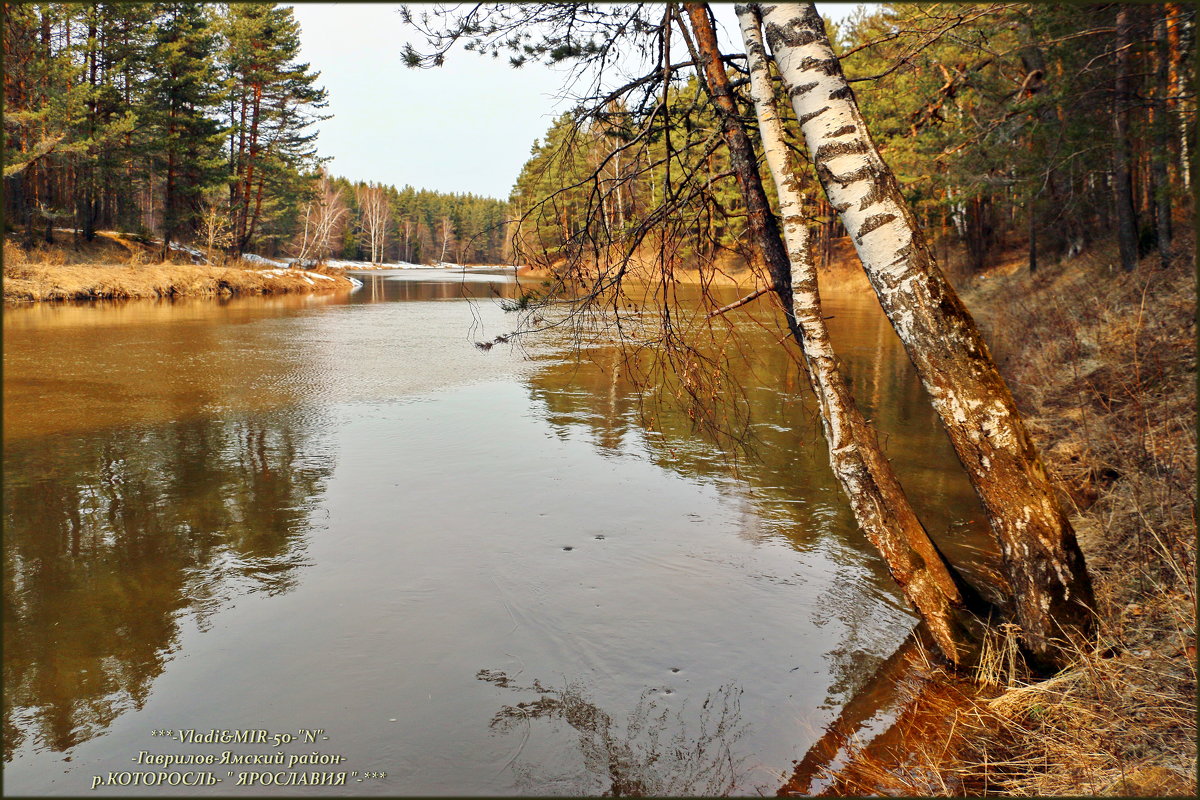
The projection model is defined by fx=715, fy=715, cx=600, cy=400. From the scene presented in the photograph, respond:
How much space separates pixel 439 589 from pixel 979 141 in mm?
8053

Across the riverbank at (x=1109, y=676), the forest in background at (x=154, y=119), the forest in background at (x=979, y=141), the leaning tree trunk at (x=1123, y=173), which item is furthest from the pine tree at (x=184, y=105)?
the riverbank at (x=1109, y=676)

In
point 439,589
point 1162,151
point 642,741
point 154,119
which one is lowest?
point 642,741

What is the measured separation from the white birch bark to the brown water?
0.54m

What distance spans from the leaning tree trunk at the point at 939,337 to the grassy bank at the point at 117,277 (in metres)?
25.3

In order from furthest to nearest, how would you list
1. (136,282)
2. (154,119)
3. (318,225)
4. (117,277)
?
(318,225) < (154,119) < (136,282) < (117,277)

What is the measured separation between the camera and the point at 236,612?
14.2 ft

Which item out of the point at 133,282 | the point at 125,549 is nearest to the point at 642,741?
the point at 125,549

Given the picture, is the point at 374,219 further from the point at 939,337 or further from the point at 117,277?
the point at 939,337

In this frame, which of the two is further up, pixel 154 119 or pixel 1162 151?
pixel 154 119

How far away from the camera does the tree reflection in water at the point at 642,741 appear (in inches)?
117

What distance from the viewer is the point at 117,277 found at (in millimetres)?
24531

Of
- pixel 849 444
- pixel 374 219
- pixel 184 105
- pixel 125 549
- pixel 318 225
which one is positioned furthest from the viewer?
pixel 374 219

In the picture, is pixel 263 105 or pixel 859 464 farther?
pixel 263 105

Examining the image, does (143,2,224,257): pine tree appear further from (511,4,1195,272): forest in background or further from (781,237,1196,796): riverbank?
(781,237,1196,796): riverbank
